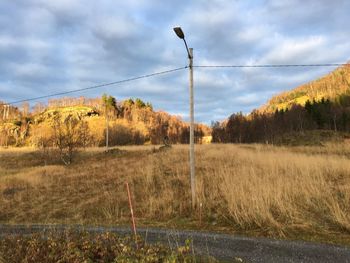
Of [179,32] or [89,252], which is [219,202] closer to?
[179,32]

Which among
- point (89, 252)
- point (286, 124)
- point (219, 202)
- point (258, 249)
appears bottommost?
point (258, 249)

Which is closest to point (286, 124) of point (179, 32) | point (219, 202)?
point (219, 202)

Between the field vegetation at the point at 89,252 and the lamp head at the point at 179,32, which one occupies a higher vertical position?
the lamp head at the point at 179,32

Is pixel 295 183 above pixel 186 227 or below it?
above

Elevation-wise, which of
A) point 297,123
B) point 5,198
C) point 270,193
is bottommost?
point 5,198

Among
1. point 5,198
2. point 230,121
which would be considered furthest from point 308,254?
point 230,121

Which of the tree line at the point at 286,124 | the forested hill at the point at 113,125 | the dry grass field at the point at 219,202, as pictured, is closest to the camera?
the dry grass field at the point at 219,202

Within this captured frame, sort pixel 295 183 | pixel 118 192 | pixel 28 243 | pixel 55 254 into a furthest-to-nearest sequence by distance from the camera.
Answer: pixel 118 192 → pixel 295 183 → pixel 28 243 → pixel 55 254

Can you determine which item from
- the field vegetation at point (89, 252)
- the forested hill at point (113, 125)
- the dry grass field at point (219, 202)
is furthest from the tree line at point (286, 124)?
the field vegetation at point (89, 252)

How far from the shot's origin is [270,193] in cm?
1034

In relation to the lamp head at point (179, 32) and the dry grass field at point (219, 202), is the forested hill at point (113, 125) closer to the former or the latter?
the dry grass field at point (219, 202)

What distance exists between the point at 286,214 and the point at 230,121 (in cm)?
9108

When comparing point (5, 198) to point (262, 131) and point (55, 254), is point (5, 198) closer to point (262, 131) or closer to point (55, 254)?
point (55, 254)

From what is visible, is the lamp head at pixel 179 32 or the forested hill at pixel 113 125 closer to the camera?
the lamp head at pixel 179 32
